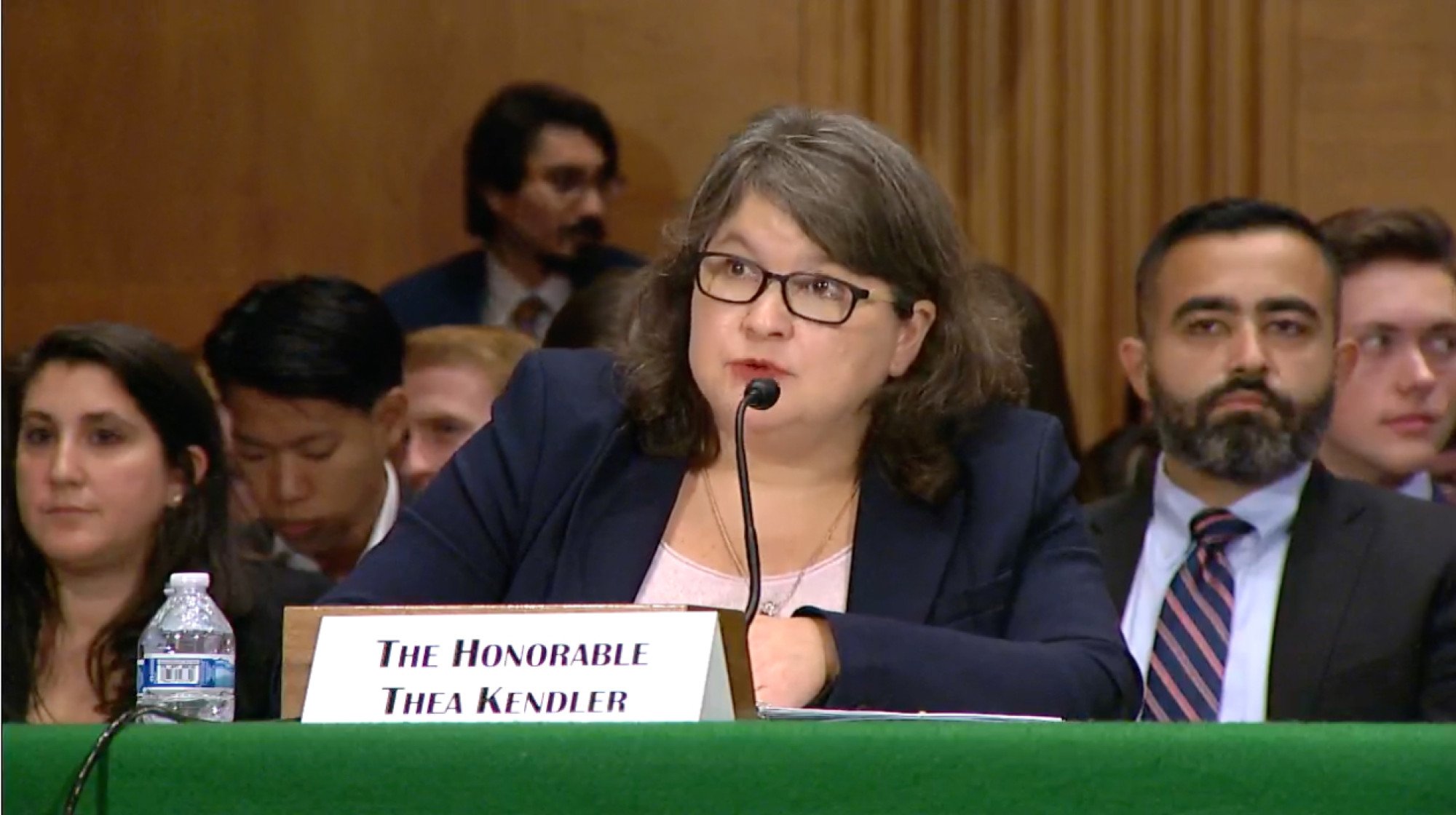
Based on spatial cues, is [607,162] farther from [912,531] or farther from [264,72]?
[912,531]

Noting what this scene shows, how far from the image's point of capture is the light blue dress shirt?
330 cm

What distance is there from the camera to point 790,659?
7.38 ft

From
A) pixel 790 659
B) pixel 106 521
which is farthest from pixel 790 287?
pixel 106 521

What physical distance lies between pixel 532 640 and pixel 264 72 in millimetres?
3714

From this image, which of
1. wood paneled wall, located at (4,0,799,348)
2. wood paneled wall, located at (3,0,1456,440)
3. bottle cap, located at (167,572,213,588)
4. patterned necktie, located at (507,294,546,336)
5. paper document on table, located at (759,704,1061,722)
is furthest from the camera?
wood paneled wall, located at (4,0,799,348)

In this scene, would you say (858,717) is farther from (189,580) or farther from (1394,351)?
(1394,351)

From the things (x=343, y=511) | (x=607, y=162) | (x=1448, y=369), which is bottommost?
(x=343, y=511)

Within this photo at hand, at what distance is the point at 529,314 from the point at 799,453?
85.1 inches

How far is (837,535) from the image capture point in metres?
2.68

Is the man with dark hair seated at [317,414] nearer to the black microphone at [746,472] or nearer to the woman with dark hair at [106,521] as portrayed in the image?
the woman with dark hair at [106,521]

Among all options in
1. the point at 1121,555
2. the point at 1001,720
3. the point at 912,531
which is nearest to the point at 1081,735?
the point at 1001,720

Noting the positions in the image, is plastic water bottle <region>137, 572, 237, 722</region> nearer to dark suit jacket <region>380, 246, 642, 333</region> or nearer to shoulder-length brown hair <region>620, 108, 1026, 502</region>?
shoulder-length brown hair <region>620, 108, 1026, 502</region>

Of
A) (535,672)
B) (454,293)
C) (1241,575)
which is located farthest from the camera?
(454,293)

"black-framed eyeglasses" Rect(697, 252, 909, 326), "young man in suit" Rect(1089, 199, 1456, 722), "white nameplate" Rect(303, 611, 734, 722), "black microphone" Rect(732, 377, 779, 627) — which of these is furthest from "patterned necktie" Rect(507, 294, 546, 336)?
"white nameplate" Rect(303, 611, 734, 722)
